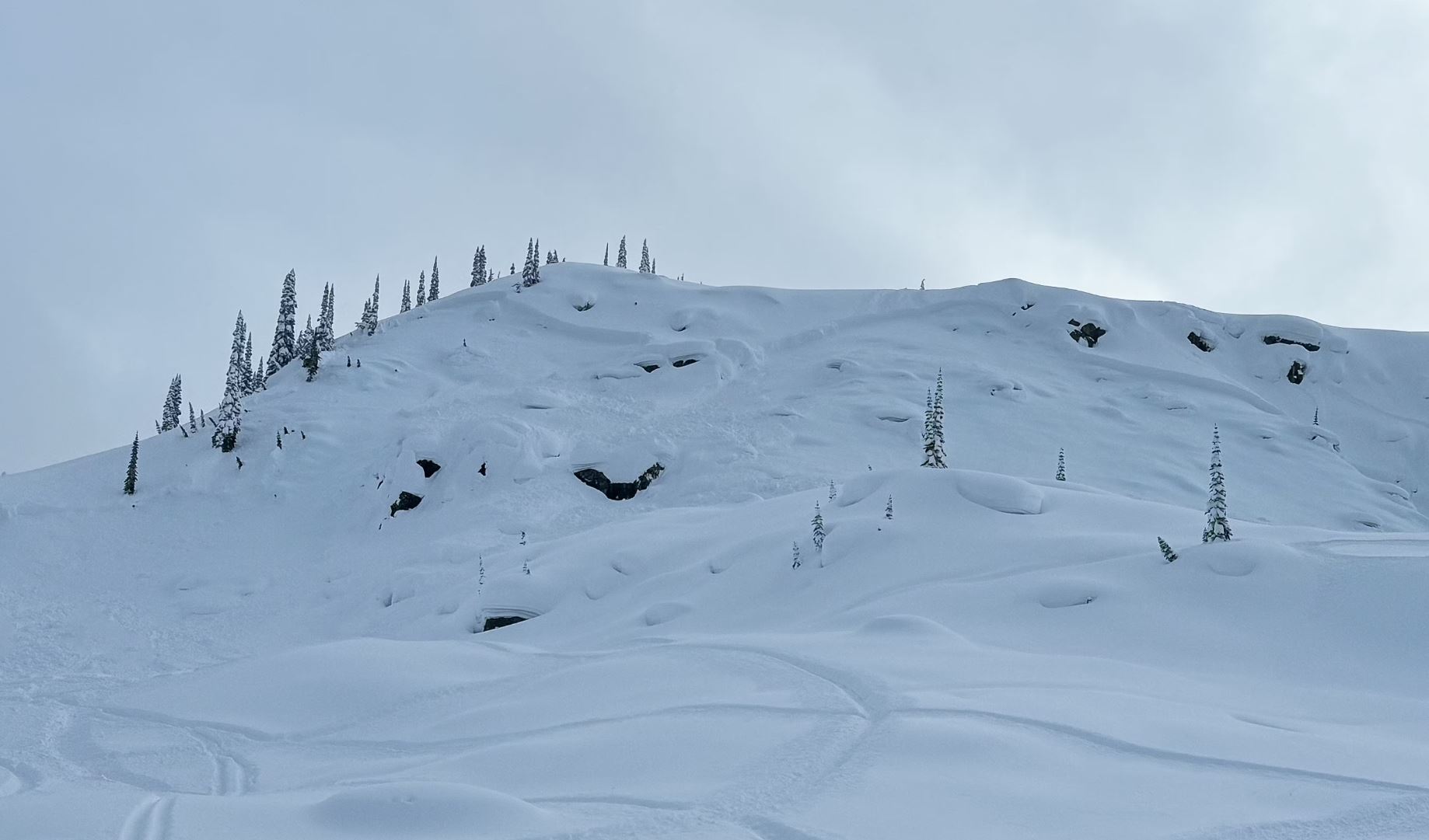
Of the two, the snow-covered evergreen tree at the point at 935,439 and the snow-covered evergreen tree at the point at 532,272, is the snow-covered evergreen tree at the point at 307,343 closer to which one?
the snow-covered evergreen tree at the point at 532,272

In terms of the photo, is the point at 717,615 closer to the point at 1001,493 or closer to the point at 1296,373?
the point at 1001,493

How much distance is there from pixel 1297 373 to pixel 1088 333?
14.3m

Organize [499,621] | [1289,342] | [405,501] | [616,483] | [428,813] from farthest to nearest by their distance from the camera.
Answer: [1289,342]
[616,483]
[405,501]
[499,621]
[428,813]

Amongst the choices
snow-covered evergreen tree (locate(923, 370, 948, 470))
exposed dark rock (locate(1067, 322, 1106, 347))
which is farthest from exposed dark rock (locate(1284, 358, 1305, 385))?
snow-covered evergreen tree (locate(923, 370, 948, 470))

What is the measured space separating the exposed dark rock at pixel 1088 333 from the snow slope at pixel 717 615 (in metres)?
7.42

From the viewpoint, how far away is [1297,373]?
6231cm

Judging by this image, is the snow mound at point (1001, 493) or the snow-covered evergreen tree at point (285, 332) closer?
the snow mound at point (1001, 493)

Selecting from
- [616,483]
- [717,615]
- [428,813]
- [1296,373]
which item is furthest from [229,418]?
[1296,373]

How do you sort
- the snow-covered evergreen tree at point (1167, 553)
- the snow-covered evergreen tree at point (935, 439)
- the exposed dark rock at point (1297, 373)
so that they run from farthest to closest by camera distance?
the exposed dark rock at point (1297, 373)
the snow-covered evergreen tree at point (935, 439)
the snow-covered evergreen tree at point (1167, 553)

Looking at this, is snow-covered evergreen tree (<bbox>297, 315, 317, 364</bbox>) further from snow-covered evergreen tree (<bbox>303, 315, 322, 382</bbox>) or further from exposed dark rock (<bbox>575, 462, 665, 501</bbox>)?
exposed dark rock (<bbox>575, 462, 665, 501</bbox>)

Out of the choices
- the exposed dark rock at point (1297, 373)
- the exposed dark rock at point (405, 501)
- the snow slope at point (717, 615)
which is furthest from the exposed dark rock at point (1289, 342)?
the exposed dark rock at point (405, 501)

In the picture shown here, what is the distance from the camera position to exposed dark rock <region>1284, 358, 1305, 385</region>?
61.8 meters

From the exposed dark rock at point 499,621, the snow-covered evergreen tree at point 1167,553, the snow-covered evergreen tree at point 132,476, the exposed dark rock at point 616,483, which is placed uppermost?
the snow-covered evergreen tree at point 1167,553

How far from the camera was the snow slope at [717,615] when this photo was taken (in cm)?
809
